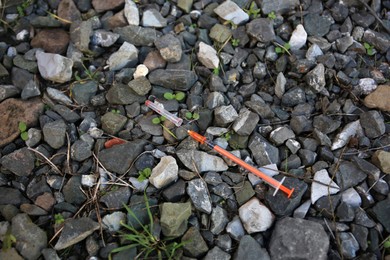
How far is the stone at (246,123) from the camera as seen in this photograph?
221 cm

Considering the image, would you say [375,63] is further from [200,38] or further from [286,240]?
[286,240]

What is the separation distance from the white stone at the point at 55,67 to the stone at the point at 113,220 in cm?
90

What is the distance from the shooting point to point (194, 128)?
2258mm

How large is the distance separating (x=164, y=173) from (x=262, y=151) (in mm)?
538

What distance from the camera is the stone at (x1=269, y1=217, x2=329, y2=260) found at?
1908 mm

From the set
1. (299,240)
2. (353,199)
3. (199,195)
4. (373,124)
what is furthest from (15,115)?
(373,124)

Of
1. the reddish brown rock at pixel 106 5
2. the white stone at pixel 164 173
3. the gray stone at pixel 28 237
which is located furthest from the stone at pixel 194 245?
the reddish brown rock at pixel 106 5

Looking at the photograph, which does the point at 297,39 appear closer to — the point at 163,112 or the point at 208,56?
the point at 208,56

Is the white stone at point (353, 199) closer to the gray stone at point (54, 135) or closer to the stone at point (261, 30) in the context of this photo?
the stone at point (261, 30)

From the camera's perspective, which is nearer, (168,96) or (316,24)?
(168,96)

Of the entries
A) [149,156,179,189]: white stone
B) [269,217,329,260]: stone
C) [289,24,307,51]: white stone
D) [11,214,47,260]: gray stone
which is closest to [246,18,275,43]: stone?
[289,24,307,51]: white stone

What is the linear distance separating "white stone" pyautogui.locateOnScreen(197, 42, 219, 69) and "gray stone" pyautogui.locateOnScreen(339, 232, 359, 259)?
3.81ft

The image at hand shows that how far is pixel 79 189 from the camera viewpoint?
2.11 metres

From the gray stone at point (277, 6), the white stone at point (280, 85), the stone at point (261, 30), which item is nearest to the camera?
the white stone at point (280, 85)
